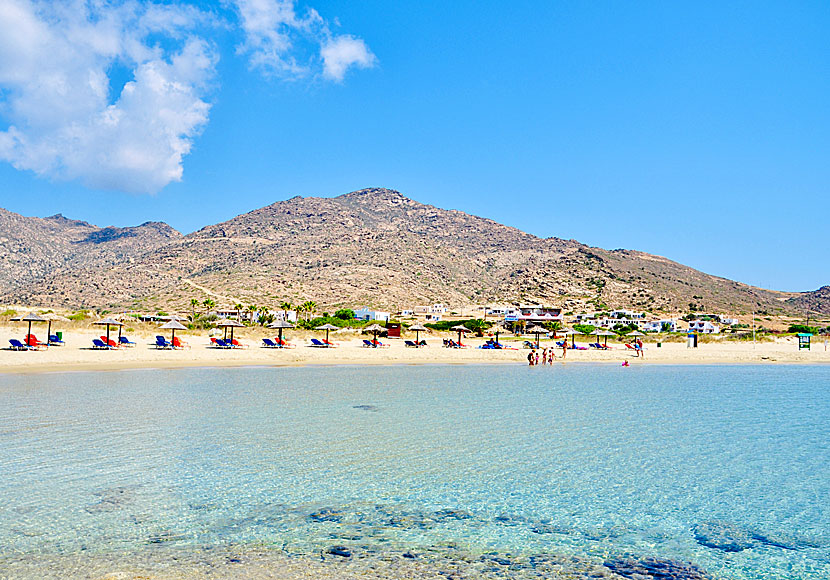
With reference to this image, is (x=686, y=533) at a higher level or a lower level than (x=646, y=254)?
lower

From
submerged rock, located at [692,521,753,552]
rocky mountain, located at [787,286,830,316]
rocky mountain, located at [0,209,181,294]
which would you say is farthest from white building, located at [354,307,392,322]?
rocky mountain, located at [787,286,830,316]

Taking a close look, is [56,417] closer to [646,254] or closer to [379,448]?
[379,448]

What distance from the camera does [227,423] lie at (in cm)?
1302

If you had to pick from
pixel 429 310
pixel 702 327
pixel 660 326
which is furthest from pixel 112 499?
pixel 702 327

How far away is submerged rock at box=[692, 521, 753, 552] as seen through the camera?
21.5 feet

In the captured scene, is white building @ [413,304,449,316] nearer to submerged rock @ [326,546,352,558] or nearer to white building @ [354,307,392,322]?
white building @ [354,307,392,322]

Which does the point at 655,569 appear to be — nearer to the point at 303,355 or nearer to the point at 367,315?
the point at 303,355

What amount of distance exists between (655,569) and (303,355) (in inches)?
1037

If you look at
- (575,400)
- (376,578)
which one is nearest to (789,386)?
(575,400)

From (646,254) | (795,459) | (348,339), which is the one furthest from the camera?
(646,254)

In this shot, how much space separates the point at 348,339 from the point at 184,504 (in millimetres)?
33822

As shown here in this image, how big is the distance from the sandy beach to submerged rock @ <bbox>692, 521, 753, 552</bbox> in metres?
22.3

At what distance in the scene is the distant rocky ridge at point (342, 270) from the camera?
78.5 metres

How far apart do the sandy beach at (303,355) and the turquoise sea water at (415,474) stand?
26.1 ft
